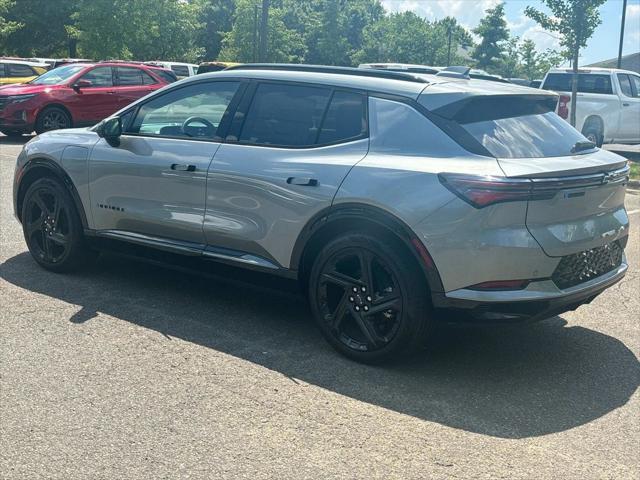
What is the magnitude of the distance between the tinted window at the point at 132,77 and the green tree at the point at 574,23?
9.34 meters

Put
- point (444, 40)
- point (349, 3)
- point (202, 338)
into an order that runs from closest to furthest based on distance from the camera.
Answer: point (202, 338) < point (444, 40) < point (349, 3)

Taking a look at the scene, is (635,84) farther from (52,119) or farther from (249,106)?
(249,106)

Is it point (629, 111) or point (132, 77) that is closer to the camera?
point (132, 77)

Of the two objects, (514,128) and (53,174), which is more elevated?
(514,128)

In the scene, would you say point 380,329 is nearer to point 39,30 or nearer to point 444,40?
point 39,30

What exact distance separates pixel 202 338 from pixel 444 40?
93.1 metres

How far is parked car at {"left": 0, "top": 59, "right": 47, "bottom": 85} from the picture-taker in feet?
71.0

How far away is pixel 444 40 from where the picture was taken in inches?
3676

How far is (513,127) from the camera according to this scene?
4.60 meters

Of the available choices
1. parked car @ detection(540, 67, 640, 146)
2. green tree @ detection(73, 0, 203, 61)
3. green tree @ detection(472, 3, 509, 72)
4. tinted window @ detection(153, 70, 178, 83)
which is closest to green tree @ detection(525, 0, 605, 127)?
parked car @ detection(540, 67, 640, 146)

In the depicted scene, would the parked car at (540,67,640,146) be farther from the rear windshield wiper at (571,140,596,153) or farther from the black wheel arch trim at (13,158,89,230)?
the black wheel arch trim at (13,158,89,230)

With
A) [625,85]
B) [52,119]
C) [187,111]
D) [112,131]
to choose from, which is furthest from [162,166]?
[625,85]

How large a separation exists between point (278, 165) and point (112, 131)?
1.57 metres

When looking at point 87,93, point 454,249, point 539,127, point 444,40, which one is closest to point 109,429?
point 454,249
